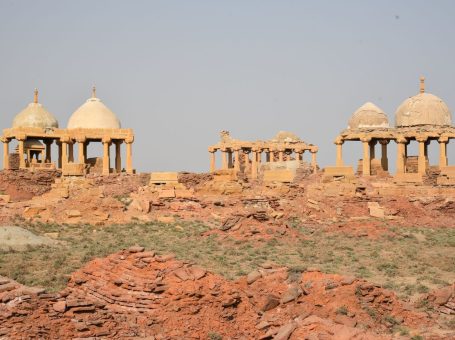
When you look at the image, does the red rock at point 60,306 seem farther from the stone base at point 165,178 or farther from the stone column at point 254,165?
the stone column at point 254,165

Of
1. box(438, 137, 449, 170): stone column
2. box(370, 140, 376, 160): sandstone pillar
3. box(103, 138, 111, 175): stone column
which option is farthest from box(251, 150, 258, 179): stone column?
box(438, 137, 449, 170): stone column

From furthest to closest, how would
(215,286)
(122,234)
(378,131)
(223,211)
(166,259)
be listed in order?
(378,131), (223,211), (122,234), (166,259), (215,286)

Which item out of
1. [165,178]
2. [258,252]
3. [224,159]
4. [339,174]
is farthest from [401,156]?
[258,252]

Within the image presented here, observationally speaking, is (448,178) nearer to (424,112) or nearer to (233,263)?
(424,112)

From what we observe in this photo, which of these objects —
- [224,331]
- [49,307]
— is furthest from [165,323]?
[49,307]

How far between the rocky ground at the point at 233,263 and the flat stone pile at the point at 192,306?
0.11ft

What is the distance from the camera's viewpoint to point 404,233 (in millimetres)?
27750

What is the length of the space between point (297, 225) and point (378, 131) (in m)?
16.9

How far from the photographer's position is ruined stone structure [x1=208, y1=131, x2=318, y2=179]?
52.4 meters

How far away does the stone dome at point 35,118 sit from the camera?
45.7 metres

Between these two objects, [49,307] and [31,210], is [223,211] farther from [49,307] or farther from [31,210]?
[49,307]

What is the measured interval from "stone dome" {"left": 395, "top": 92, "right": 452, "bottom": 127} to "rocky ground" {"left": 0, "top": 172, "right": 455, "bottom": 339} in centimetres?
851

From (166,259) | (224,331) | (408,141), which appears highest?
(408,141)

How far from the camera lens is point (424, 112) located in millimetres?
43938
